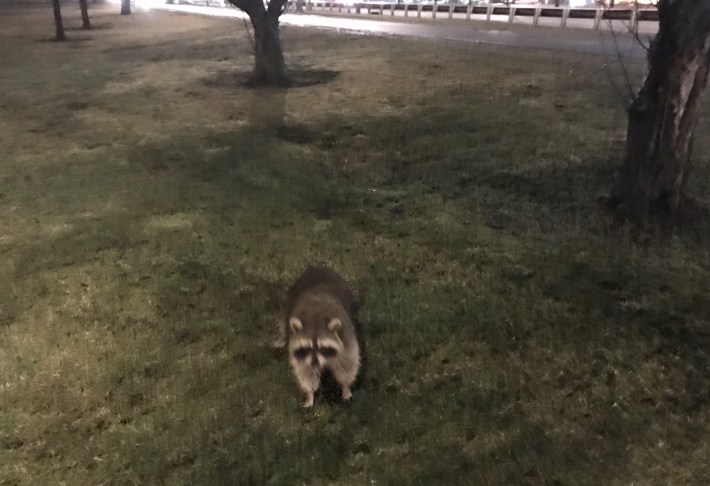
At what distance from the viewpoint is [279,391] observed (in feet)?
12.8

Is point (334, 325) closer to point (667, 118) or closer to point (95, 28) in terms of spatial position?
point (667, 118)

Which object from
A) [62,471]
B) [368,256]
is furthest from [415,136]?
[62,471]

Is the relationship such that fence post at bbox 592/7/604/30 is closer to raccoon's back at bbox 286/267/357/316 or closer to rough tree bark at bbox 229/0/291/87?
rough tree bark at bbox 229/0/291/87

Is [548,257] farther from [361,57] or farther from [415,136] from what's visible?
[361,57]

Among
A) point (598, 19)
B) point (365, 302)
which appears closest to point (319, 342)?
point (365, 302)

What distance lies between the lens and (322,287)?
4121mm

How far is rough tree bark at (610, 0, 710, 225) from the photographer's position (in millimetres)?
4926

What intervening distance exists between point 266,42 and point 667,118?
9.33m

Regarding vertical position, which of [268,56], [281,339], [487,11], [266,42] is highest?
[487,11]

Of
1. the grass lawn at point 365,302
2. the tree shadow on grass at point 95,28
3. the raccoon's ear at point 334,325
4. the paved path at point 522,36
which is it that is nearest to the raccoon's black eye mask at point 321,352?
the raccoon's ear at point 334,325

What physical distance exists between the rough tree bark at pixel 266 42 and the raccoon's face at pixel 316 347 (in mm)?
10059

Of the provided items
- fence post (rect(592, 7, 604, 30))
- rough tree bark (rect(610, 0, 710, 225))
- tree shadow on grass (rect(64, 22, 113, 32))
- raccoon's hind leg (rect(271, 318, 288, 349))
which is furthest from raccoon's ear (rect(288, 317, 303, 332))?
tree shadow on grass (rect(64, 22, 113, 32))

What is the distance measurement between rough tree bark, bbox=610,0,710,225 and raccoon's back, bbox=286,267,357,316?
295 cm

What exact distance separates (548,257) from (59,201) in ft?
18.2
